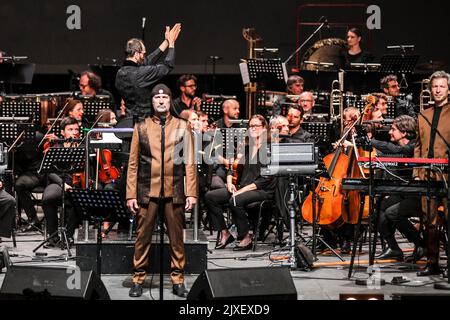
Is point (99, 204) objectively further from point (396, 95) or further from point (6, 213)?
point (396, 95)

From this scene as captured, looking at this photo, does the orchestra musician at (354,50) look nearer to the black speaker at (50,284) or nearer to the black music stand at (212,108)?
the black music stand at (212,108)

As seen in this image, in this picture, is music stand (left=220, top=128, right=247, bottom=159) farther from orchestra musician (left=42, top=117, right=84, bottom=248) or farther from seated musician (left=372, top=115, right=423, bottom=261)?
orchestra musician (left=42, top=117, right=84, bottom=248)

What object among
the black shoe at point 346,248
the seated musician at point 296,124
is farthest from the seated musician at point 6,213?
the black shoe at point 346,248

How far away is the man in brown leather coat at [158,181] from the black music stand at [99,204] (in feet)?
0.91

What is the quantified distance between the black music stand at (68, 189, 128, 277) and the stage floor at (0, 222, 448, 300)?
2.21ft

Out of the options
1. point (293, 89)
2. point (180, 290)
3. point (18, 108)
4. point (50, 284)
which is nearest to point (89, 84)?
point (18, 108)

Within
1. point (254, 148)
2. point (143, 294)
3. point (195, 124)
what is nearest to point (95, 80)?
point (195, 124)

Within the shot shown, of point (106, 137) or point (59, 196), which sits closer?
point (106, 137)

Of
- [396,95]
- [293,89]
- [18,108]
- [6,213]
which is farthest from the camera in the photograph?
[293,89]

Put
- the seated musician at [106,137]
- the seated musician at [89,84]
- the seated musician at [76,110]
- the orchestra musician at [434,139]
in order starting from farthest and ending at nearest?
the seated musician at [89,84] → the seated musician at [76,110] → the seated musician at [106,137] → the orchestra musician at [434,139]

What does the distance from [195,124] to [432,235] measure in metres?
3.35

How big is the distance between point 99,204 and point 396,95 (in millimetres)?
5587

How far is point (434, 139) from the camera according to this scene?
7.90m

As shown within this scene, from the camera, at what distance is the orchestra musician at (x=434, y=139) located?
25.7ft
